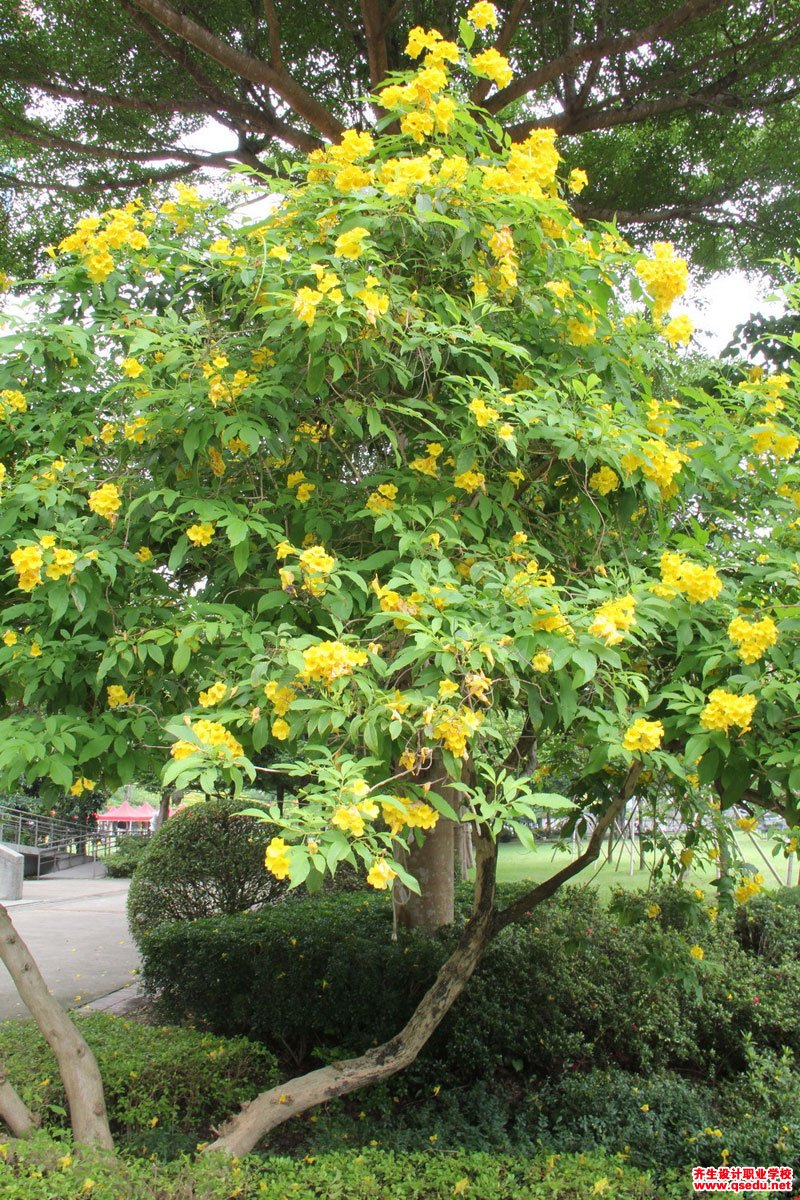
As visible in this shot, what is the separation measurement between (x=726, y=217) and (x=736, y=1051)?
5.08 metres

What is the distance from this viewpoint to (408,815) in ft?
6.27

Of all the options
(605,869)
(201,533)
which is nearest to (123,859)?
(605,869)

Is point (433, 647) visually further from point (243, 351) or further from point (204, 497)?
point (243, 351)

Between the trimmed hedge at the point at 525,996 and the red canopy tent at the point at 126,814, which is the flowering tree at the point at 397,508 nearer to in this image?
the trimmed hedge at the point at 525,996

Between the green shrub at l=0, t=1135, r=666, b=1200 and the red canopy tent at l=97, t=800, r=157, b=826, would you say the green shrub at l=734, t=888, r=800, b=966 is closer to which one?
the green shrub at l=0, t=1135, r=666, b=1200

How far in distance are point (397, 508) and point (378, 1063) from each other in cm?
205

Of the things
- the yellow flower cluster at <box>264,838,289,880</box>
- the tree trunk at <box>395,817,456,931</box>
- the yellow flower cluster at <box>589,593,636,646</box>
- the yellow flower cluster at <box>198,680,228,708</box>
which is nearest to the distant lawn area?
the tree trunk at <box>395,817,456,931</box>

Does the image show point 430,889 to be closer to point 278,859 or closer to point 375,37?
point 278,859

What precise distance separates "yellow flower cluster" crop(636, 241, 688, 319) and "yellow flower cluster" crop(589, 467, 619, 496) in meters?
0.50

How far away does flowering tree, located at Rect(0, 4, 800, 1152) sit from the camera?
6.51 feet

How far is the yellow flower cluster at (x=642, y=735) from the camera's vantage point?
6.35 ft

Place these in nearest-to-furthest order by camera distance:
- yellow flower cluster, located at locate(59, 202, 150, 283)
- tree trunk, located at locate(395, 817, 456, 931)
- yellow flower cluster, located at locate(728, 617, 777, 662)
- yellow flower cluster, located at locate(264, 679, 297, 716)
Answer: yellow flower cluster, located at locate(264, 679, 297, 716)
yellow flower cluster, located at locate(728, 617, 777, 662)
yellow flower cluster, located at locate(59, 202, 150, 283)
tree trunk, located at locate(395, 817, 456, 931)

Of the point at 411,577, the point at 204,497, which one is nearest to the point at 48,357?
the point at 204,497

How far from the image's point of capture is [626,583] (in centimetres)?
226
